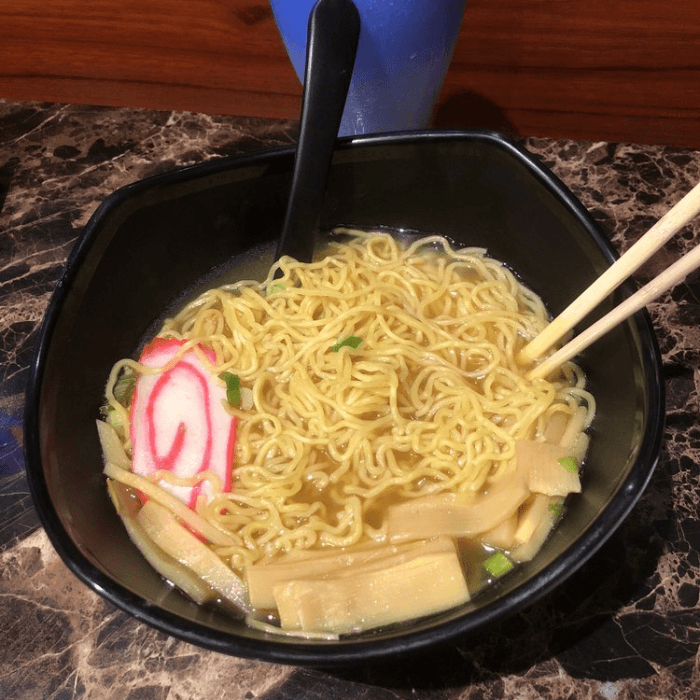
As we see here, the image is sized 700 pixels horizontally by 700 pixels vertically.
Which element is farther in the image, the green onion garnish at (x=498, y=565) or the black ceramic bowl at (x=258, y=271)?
the green onion garnish at (x=498, y=565)

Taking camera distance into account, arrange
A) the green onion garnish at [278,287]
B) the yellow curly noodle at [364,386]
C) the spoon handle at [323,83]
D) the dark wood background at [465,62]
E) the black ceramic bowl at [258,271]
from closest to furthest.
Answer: the black ceramic bowl at [258,271], the yellow curly noodle at [364,386], the spoon handle at [323,83], the green onion garnish at [278,287], the dark wood background at [465,62]

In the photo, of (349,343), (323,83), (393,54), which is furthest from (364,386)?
→ (393,54)

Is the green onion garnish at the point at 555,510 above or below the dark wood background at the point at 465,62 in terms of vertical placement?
below

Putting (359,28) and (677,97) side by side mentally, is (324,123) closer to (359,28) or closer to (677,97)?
(359,28)

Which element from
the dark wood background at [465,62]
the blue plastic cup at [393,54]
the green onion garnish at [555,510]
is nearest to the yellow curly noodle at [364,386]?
the green onion garnish at [555,510]

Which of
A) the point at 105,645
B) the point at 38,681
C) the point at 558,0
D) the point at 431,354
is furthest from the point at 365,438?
the point at 558,0

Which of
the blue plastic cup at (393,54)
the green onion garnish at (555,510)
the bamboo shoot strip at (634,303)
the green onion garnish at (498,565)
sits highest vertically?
the blue plastic cup at (393,54)

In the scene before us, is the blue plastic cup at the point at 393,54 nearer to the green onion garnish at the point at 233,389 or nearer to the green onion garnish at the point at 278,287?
the green onion garnish at the point at 278,287

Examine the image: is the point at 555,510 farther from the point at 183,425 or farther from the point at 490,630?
the point at 183,425
